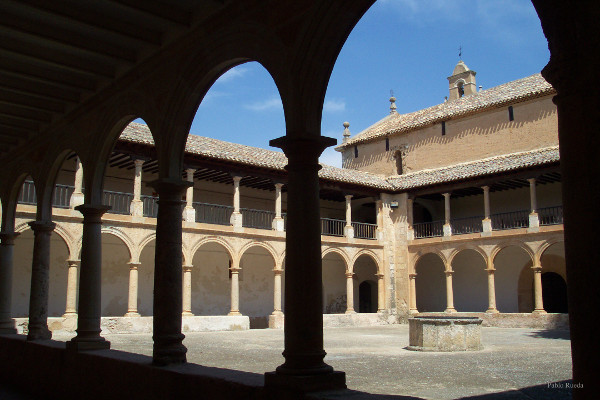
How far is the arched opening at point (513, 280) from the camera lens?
2334 centimetres

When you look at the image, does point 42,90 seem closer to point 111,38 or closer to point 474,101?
point 111,38

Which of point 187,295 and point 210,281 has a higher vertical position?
point 210,281

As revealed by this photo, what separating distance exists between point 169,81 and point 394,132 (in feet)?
79.7

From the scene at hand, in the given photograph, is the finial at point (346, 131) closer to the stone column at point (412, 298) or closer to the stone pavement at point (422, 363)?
the stone column at point (412, 298)

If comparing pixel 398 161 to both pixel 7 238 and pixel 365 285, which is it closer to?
pixel 365 285

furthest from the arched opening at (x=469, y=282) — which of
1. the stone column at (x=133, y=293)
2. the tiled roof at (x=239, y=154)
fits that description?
the stone column at (x=133, y=293)

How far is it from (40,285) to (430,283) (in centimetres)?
2080

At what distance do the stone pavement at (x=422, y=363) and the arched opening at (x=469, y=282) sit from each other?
8.78m

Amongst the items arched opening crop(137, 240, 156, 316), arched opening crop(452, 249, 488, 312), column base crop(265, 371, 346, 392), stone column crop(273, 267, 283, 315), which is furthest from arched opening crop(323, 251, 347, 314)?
column base crop(265, 371, 346, 392)

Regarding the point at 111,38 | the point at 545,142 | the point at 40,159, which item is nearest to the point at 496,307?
the point at 545,142

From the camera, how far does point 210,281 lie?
22578 millimetres

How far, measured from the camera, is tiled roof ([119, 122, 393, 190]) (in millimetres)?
18531

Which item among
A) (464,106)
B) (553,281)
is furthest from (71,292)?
(464,106)

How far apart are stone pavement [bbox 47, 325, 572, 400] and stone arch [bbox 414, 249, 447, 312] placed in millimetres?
10266
